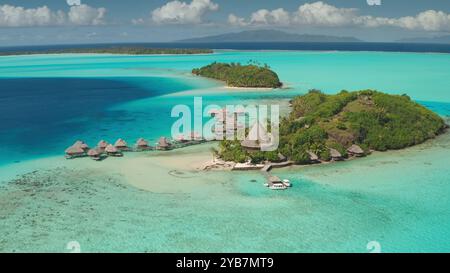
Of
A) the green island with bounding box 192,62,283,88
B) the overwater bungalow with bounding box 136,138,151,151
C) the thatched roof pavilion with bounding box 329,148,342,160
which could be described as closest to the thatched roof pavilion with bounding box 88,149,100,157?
the overwater bungalow with bounding box 136,138,151,151

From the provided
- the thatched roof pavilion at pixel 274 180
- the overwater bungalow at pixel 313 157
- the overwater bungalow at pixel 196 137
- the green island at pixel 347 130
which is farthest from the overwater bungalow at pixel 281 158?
the overwater bungalow at pixel 196 137

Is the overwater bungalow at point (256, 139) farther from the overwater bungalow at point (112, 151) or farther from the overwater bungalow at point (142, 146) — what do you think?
the overwater bungalow at point (112, 151)

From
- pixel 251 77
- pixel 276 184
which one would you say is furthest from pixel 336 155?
pixel 251 77

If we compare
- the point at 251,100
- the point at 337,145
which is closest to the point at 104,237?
the point at 337,145

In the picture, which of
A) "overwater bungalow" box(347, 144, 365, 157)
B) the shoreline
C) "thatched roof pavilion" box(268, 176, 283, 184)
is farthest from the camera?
"overwater bungalow" box(347, 144, 365, 157)

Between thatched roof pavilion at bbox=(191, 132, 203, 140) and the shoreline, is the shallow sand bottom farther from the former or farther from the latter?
thatched roof pavilion at bbox=(191, 132, 203, 140)

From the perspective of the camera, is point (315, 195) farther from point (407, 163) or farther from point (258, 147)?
point (407, 163)

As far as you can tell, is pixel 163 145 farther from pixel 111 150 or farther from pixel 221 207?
pixel 221 207
